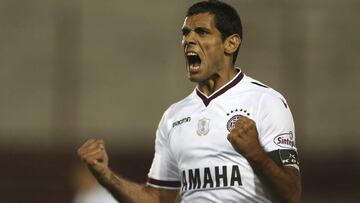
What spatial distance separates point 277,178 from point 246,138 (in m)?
0.21

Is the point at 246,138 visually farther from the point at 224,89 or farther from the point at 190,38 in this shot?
the point at 190,38

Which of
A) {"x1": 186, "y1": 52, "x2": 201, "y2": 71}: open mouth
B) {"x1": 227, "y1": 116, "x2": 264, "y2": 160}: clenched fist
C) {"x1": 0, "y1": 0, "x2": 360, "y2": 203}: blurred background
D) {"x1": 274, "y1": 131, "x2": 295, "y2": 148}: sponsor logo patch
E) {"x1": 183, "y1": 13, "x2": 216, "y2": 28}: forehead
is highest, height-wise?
{"x1": 183, "y1": 13, "x2": 216, "y2": 28}: forehead

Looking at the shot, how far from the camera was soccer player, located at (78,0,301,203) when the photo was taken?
4742 millimetres

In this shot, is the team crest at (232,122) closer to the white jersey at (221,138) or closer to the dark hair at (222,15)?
the white jersey at (221,138)

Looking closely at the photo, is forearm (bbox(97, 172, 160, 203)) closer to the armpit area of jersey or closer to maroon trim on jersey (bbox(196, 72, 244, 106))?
maroon trim on jersey (bbox(196, 72, 244, 106))

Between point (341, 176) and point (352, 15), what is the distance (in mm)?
1632

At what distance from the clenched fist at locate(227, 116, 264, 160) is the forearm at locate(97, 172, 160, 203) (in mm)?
700

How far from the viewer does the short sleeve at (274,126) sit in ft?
16.0

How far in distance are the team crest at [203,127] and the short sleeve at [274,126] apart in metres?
0.27

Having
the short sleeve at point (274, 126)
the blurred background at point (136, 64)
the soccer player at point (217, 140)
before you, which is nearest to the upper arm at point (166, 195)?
the soccer player at point (217, 140)

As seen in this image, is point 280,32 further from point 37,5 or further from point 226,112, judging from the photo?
point 226,112

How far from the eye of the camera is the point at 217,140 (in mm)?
4984

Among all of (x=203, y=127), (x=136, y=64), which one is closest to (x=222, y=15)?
(x=203, y=127)

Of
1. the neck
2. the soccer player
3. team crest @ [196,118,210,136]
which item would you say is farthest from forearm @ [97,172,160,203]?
the neck
